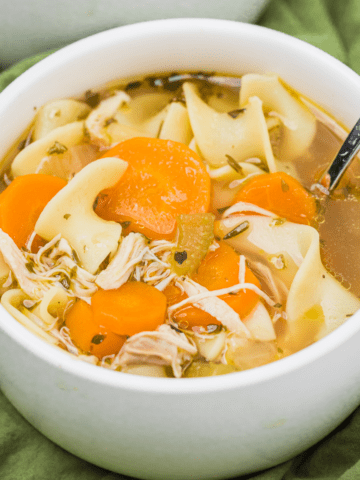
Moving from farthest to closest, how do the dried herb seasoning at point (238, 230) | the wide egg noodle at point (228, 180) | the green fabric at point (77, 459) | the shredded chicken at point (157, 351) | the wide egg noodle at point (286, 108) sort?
1. the wide egg noodle at point (286, 108)
2. the wide egg noodle at point (228, 180)
3. the dried herb seasoning at point (238, 230)
4. the green fabric at point (77, 459)
5. the shredded chicken at point (157, 351)

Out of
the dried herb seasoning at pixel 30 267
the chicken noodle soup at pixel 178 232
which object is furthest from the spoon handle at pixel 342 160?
the dried herb seasoning at pixel 30 267

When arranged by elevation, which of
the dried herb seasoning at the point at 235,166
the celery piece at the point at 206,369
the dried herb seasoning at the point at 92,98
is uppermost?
the dried herb seasoning at the point at 92,98

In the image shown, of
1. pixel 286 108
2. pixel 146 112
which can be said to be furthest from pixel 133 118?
pixel 286 108

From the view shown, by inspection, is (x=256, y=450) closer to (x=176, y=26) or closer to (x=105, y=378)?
(x=105, y=378)

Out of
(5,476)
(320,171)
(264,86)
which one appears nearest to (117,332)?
(5,476)

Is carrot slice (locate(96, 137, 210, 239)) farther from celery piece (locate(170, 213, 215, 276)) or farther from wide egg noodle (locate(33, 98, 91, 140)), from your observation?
wide egg noodle (locate(33, 98, 91, 140))

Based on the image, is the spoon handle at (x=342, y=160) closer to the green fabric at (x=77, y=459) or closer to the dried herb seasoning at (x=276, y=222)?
the dried herb seasoning at (x=276, y=222)
